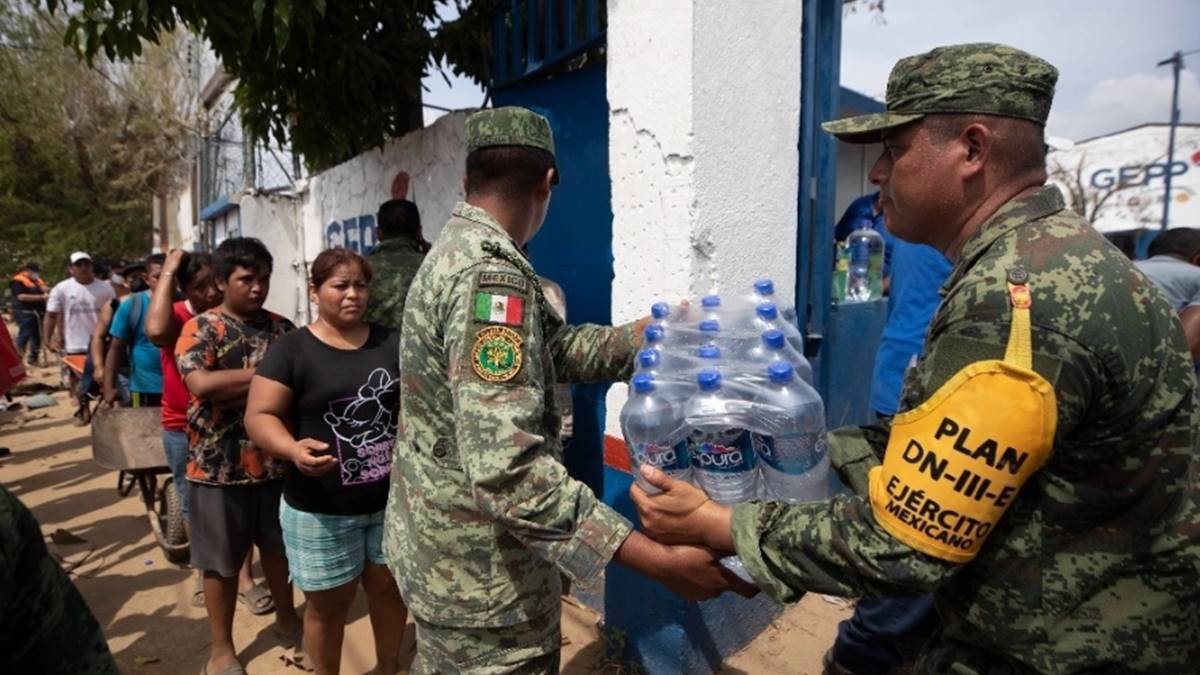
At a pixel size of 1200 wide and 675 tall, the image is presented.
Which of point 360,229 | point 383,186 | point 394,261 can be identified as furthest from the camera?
point 360,229

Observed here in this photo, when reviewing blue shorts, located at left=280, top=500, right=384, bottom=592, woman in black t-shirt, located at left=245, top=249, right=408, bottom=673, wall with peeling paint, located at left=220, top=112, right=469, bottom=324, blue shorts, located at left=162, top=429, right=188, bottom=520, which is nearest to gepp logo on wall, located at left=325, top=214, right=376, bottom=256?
wall with peeling paint, located at left=220, top=112, right=469, bottom=324

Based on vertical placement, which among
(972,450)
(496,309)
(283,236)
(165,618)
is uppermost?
(283,236)

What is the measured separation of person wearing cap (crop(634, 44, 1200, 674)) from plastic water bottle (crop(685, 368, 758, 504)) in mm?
314

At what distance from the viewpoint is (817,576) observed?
1.20 m

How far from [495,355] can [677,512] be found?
0.52m

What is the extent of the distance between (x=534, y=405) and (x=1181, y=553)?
1.19 m

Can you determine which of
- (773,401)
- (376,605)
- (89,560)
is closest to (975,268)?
(773,401)

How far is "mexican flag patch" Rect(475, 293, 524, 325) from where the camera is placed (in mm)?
1522

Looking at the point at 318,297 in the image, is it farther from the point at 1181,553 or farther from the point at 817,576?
the point at 1181,553

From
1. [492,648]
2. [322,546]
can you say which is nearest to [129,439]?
[322,546]

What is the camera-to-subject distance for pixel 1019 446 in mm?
998

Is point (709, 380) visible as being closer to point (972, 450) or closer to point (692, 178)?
point (972, 450)

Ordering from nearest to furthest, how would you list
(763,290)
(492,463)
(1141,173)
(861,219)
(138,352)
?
(492,463), (763,290), (861,219), (138,352), (1141,173)

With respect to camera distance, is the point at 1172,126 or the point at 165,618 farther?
the point at 1172,126
